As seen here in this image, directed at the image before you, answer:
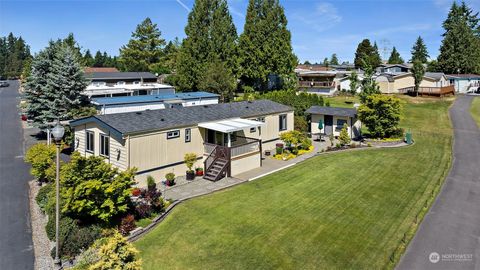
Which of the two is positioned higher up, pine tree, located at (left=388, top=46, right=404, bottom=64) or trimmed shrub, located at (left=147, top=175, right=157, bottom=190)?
pine tree, located at (left=388, top=46, right=404, bottom=64)

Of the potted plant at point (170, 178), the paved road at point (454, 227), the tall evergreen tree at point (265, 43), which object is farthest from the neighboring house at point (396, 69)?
the potted plant at point (170, 178)

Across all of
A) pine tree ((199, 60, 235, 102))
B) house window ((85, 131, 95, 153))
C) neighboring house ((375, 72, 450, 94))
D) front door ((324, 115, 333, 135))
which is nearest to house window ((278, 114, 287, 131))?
front door ((324, 115, 333, 135))

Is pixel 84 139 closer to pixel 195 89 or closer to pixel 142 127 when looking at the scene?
pixel 142 127

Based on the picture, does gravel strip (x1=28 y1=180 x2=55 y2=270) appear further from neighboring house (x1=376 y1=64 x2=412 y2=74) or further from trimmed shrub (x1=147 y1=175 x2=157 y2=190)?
neighboring house (x1=376 y1=64 x2=412 y2=74)

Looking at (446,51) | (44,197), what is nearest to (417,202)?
(44,197)


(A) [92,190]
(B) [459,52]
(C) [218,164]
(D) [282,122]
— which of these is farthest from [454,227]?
(B) [459,52]

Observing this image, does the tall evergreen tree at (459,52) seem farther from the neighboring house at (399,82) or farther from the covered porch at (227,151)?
the covered porch at (227,151)

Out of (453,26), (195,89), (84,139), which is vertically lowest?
(84,139)
